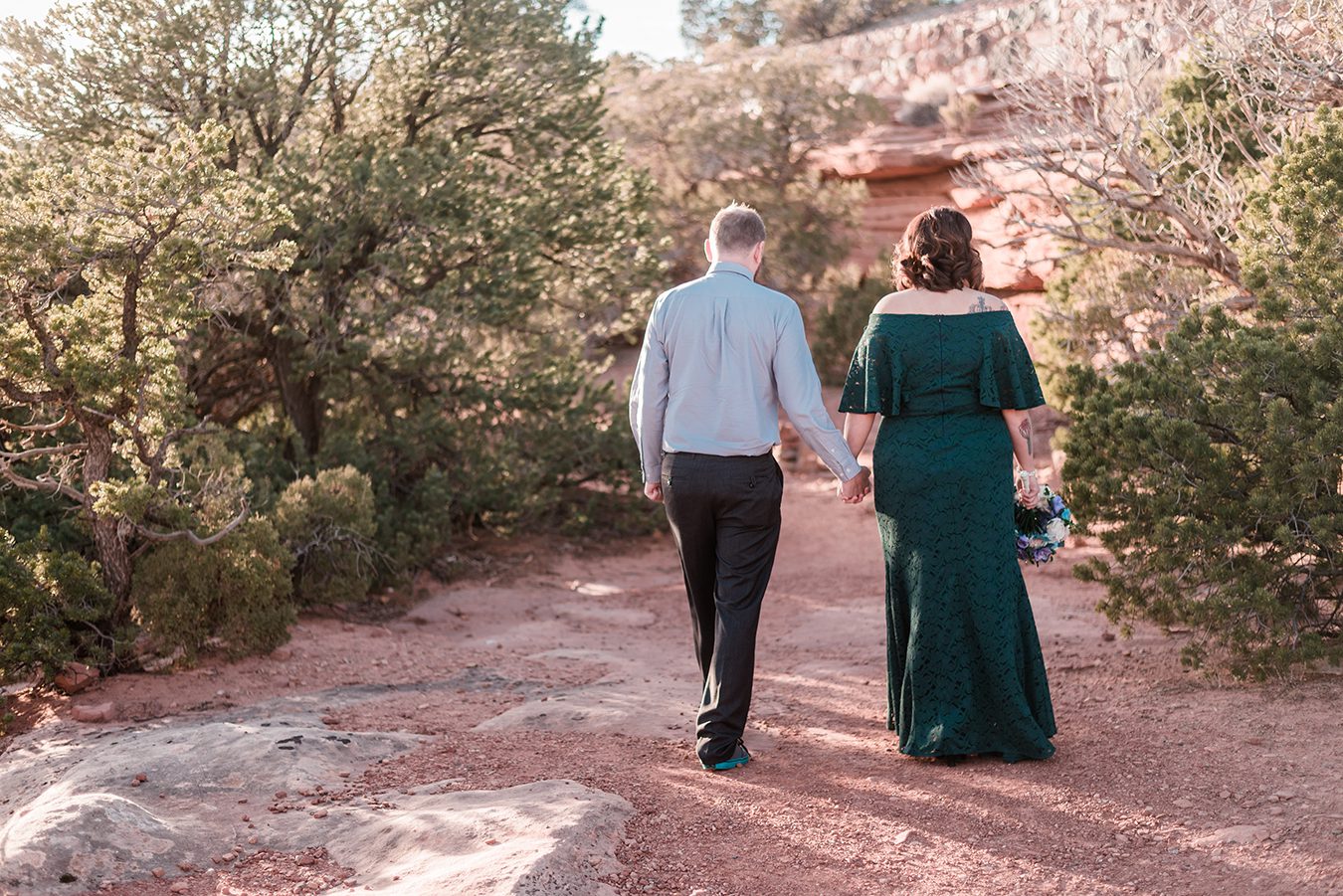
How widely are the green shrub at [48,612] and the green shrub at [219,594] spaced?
24 centimetres

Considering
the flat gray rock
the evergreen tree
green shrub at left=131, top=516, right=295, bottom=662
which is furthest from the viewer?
the evergreen tree

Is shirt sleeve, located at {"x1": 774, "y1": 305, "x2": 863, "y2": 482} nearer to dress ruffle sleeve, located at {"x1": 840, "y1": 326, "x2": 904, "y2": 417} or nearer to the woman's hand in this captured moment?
dress ruffle sleeve, located at {"x1": 840, "y1": 326, "x2": 904, "y2": 417}

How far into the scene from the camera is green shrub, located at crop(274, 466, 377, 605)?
875 cm

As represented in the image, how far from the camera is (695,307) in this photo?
15.1ft

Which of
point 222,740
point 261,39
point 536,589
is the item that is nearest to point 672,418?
point 222,740

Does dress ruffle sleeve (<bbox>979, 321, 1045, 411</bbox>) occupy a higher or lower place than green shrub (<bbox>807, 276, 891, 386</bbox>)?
lower

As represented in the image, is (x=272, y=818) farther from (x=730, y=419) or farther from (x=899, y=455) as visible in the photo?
(x=899, y=455)

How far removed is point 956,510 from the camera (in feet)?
15.3

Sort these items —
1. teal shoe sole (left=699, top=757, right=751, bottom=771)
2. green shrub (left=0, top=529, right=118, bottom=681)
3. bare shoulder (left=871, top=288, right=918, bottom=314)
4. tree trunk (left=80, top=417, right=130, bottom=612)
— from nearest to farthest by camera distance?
bare shoulder (left=871, top=288, right=918, bottom=314) < teal shoe sole (left=699, top=757, right=751, bottom=771) < green shrub (left=0, top=529, right=118, bottom=681) < tree trunk (left=80, top=417, right=130, bottom=612)

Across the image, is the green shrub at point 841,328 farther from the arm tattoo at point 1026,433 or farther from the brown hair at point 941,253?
the brown hair at point 941,253

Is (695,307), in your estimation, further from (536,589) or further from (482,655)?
(536,589)

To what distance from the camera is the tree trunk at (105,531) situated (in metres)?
6.52

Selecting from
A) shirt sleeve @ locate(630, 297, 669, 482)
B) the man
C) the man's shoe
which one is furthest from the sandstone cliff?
A: the man's shoe

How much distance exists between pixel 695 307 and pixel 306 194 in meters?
6.11
